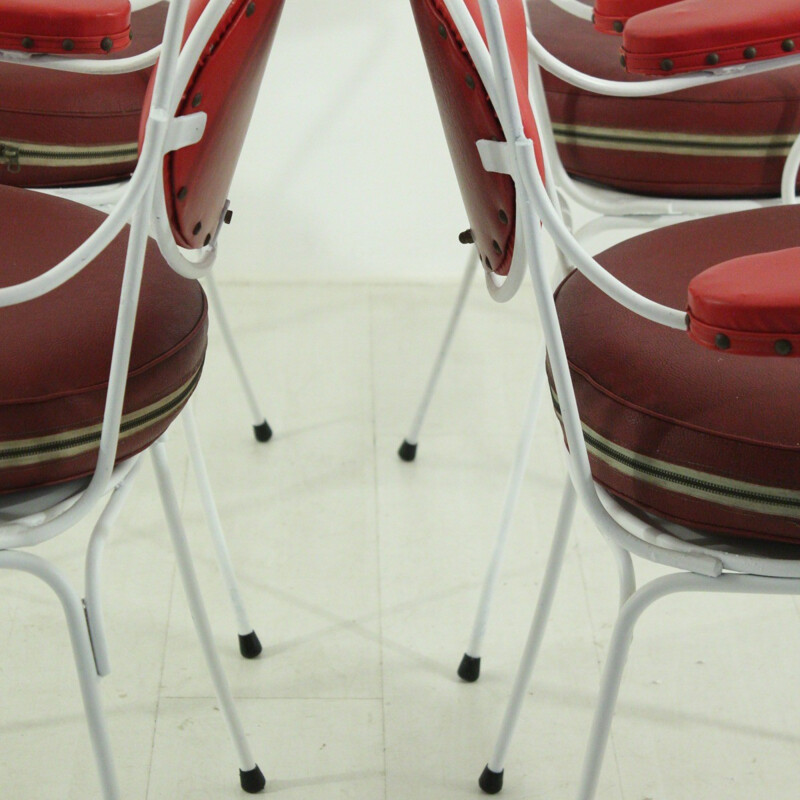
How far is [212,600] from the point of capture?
136 centimetres

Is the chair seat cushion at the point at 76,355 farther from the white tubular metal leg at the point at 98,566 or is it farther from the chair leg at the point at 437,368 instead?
the chair leg at the point at 437,368

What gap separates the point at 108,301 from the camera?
839mm

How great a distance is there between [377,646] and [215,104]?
75 centimetres

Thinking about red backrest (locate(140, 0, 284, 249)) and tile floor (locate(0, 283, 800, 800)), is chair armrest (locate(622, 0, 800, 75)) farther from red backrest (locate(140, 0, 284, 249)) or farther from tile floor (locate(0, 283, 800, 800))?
tile floor (locate(0, 283, 800, 800))

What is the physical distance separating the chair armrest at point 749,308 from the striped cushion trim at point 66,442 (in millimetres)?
360

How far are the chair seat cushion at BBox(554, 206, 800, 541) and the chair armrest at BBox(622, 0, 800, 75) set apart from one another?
213mm

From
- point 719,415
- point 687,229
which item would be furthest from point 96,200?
point 719,415

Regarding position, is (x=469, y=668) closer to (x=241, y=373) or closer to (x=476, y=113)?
(x=241, y=373)

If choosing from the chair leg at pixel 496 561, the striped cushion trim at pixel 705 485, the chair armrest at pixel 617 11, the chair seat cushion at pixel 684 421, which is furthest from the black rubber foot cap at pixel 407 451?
the striped cushion trim at pixel 705 485

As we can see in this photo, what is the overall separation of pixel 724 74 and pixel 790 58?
54mm

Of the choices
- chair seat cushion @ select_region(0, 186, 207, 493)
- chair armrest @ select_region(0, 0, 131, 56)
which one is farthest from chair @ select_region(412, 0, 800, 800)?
chair armrest @ select_region(0, 0, 131, 56)

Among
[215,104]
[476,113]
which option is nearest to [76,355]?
[215,104]

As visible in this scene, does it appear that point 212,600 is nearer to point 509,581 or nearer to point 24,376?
point 509,581

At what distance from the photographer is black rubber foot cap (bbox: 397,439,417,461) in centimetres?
158
